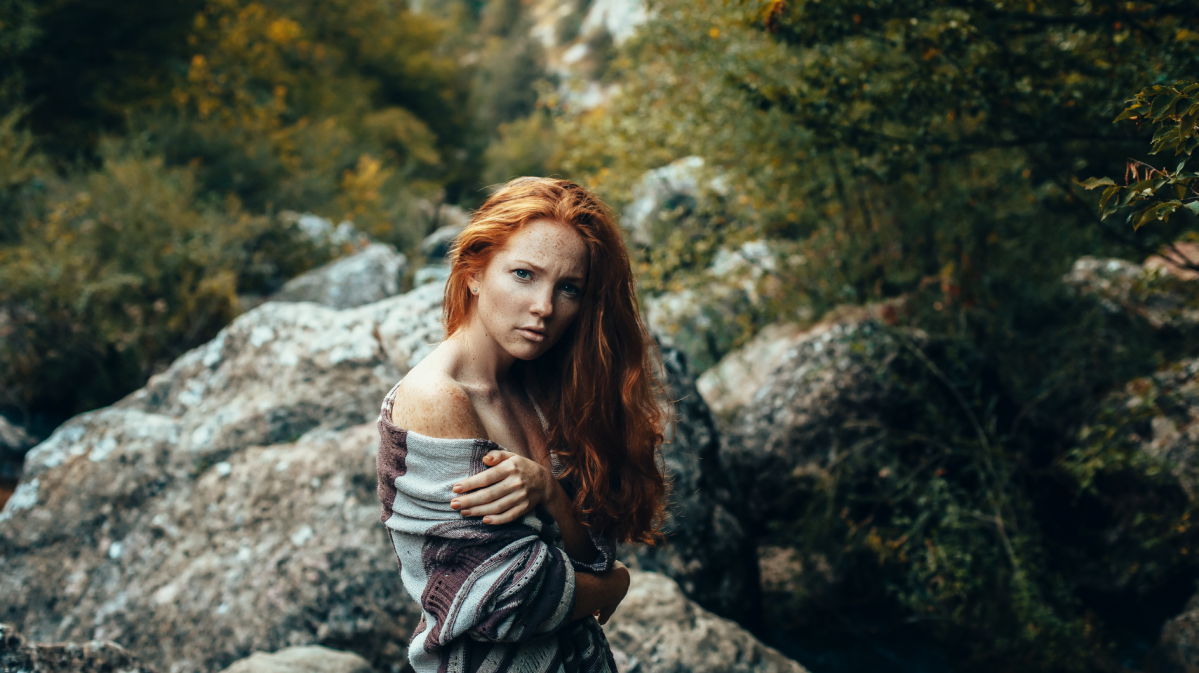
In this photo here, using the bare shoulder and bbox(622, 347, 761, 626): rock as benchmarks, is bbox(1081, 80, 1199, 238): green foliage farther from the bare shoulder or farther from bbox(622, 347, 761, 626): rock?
bbox(622, 347, 761, 626): rock

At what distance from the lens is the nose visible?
1.51 metres

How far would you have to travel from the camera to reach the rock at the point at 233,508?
297 cm

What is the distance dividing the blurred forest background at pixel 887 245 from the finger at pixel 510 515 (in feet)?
3.37

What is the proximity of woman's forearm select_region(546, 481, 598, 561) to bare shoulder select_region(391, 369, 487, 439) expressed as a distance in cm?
22

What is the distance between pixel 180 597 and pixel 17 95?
820cm

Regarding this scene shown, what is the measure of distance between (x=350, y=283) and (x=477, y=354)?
19.0 feet

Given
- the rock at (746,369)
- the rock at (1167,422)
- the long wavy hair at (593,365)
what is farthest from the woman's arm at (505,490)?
the rock at (746,369)

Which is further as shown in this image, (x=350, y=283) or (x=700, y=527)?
(x=350, y=283)

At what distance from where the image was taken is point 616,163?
844 centimetres

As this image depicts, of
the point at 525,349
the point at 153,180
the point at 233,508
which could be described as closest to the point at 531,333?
the point at 525,349

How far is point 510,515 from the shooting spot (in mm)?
1393

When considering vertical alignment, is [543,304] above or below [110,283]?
above

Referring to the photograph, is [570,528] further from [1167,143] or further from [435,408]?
[1167,143]

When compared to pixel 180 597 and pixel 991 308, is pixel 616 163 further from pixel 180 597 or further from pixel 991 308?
pixel 180 597
